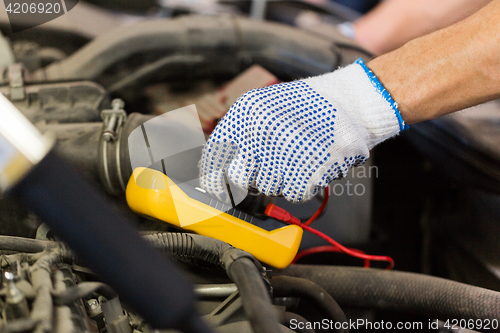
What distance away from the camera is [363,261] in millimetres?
759

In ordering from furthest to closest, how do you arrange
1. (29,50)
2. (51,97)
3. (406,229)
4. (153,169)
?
(406,229)
(29,50)
(51,97)
(153,169)

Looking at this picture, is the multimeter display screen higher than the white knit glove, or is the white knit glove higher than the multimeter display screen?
the white knit glove

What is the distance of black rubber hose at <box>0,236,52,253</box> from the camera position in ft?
1.45

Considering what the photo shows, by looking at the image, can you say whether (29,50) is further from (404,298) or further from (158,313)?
(404,298)

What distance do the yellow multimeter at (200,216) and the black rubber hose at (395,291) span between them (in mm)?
83

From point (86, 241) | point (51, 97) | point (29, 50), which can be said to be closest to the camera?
point (86, 241)

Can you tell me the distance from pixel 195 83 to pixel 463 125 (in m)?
0.71

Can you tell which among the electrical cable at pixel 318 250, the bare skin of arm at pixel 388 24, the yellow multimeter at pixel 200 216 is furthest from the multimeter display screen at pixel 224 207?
the bare skin of arm at pixel 388 24

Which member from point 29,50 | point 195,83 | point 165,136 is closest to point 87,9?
point 29,50

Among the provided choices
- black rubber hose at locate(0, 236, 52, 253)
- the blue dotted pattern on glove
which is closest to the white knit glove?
the blue dotted pattern on glove

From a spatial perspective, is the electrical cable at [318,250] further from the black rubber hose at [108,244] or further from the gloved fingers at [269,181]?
the black rubber hose at [108,244]

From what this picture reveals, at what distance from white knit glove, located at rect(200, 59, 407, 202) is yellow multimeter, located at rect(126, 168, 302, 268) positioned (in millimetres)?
47

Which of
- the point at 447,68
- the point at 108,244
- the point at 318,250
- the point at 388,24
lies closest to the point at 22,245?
the point at 108,244

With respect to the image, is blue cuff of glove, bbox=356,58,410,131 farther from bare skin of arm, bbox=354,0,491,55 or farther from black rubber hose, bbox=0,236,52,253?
bare skin of arm, bbox=354,0,491,55
